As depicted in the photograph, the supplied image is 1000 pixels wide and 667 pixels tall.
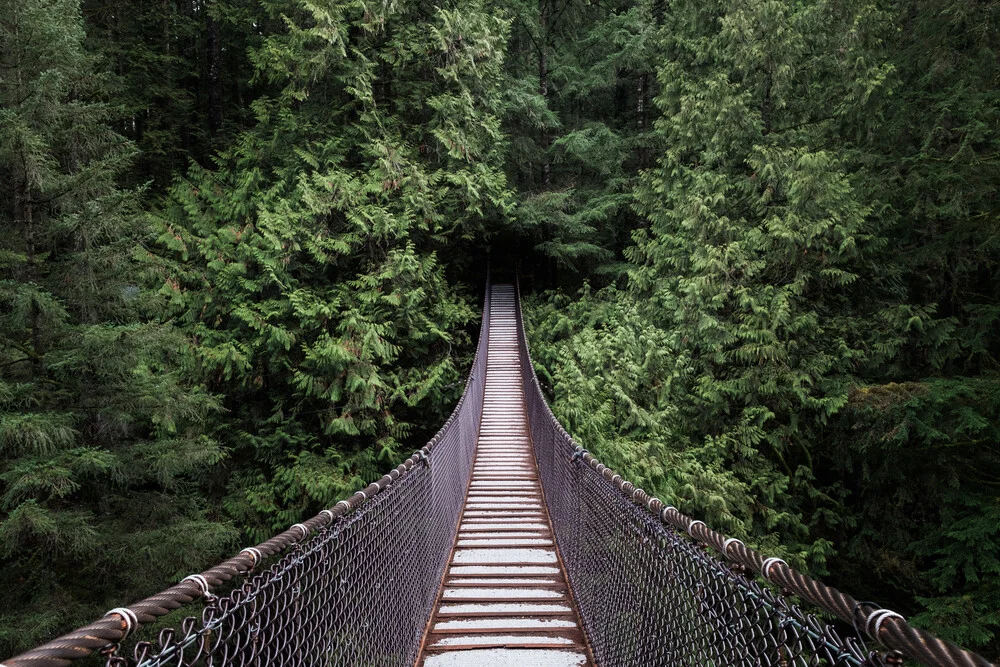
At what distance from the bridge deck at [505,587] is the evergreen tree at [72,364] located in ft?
11.1

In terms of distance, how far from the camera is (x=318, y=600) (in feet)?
5.73

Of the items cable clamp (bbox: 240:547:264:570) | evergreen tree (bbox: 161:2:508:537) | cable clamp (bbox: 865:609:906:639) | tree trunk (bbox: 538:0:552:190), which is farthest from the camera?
tree trunk (bbox: 538:0:552:190)

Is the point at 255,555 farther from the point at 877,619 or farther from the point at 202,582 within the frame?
the point at 877,619

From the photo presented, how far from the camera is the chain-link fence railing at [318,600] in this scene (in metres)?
0.99

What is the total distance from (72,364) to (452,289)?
756cm

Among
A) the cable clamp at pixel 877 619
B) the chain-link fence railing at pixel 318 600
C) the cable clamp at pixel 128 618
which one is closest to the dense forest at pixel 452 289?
the chain-link fence railing at pixel 318 600

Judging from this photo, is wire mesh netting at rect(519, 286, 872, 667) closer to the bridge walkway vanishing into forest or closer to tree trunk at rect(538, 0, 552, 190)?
the bridge walkway vanishing into forest

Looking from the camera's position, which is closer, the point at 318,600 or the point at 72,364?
the point at 318,600

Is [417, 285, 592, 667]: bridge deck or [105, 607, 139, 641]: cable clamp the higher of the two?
[105, 607, 139, 641]: cable clamp

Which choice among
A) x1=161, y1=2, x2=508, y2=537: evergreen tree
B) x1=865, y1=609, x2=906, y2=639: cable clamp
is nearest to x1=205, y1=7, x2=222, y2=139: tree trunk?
x1=161, y1=2, x2=508, y2=537: evergreen tree

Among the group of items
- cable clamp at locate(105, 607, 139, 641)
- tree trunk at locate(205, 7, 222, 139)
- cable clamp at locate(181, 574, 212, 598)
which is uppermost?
tree trunk at locate(205, 7, 222, 139)

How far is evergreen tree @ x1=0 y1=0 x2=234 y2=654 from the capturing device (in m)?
5.12

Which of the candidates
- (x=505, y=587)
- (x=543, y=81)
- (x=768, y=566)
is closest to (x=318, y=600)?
(x=768, y=566)

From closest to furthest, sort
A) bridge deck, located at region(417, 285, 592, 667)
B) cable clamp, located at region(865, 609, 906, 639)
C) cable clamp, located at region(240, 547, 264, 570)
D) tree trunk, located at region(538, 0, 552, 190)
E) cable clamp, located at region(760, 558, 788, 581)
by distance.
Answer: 1. cable clamp, located at region(865, 609, 906, 639)
2. cable clamp, located at region(760, 558, 788, 581)
3. cable clamp, located at region(240, 547, 264, 570)
4. bridge deck, located at region(417, 285, 592, 667)
5. tree trunk, located at region(538, 0, 552, 190)
